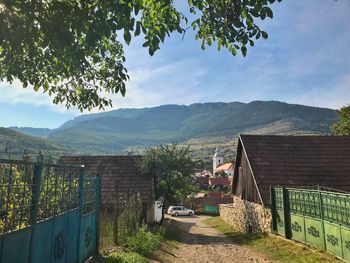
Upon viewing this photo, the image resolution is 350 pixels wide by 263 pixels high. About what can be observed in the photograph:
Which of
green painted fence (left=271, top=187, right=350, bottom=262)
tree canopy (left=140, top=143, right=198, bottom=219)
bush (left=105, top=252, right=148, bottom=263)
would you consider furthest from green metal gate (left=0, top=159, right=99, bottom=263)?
tree canopy (left=140, top=143, right=198, bottom=219)

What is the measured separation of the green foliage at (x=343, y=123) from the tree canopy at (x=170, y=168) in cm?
2081

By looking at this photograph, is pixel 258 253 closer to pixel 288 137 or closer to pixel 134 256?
pixel 134 256

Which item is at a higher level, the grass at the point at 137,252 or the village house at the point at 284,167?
the village house at the point at 284,167

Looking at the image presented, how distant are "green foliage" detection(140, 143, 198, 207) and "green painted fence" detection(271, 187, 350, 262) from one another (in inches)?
395

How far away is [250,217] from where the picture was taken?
2422cm

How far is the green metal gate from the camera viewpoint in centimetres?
565

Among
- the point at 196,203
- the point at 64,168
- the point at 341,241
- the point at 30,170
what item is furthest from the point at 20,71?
the point at 196,203

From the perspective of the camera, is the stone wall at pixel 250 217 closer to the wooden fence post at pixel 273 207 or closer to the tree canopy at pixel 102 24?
the wooden fence post at pixel 273 207

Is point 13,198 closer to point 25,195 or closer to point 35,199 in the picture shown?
point 25,195

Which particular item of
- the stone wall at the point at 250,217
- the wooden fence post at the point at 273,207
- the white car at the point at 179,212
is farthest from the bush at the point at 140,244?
the white car at the point at 179,212

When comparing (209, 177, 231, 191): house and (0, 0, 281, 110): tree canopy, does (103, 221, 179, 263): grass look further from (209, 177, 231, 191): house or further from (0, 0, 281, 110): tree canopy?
(209, 177, 231, 191): house

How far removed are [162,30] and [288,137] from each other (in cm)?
2182

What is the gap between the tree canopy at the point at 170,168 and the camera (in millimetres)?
28594

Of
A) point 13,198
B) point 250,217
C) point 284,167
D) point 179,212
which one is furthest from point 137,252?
point 179,212
